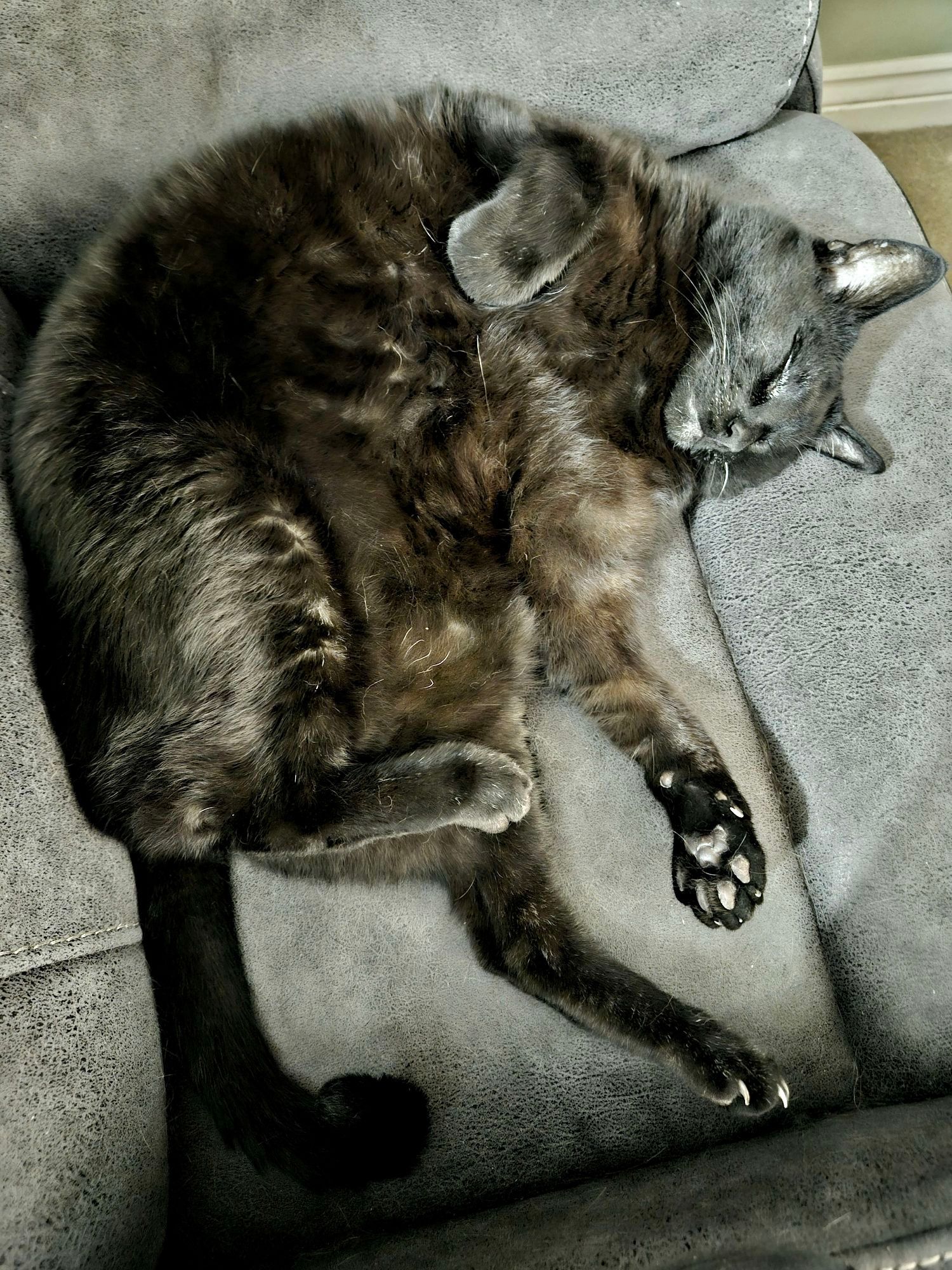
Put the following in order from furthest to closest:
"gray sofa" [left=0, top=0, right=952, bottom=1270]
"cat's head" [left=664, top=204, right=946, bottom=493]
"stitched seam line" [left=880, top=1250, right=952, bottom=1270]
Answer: "cat's head" [left=664, top=204, right=946, bottom=493], "gray sofa" [left=0, top=0, right=952, bottom=1270], "stitched seam line" [left=880, top=1250, right=952, bottom=1270]

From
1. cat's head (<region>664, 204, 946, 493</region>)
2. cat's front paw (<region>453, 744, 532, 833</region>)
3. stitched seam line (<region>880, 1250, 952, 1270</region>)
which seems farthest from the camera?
cat's head (<region>664, 204, 946, 493</region>)

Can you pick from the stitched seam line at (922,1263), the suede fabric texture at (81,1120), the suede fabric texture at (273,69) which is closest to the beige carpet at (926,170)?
the suede fabric texture at (273,69)

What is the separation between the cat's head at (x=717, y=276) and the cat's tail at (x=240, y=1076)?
926 millimetres

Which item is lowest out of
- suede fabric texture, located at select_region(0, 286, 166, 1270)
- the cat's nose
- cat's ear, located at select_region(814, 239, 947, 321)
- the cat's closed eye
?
suede fabric texture, located at select_region(0, 286, 166, 1270)

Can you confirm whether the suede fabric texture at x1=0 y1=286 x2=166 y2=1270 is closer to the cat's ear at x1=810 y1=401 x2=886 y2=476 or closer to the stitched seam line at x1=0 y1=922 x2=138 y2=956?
the stitched seam line at x1=0 y1=922 x2=138 y2=956

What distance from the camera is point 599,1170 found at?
3.38ft

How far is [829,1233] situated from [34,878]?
35.6 inches

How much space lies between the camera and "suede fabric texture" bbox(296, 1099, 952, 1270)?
31.2 inches

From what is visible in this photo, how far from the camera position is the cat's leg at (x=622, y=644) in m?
1.17

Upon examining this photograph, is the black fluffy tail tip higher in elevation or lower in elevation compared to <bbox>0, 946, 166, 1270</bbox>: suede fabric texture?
lower

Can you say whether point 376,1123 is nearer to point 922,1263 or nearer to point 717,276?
point 922,1263

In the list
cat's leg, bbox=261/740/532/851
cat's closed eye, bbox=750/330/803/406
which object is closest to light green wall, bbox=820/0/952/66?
cat's closed eye, bbox=750/330/803/406

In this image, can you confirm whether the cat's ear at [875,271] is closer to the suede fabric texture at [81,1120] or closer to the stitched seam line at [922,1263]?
the stitched seam line at [922,1263]

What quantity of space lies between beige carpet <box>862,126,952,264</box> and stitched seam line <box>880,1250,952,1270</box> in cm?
214
